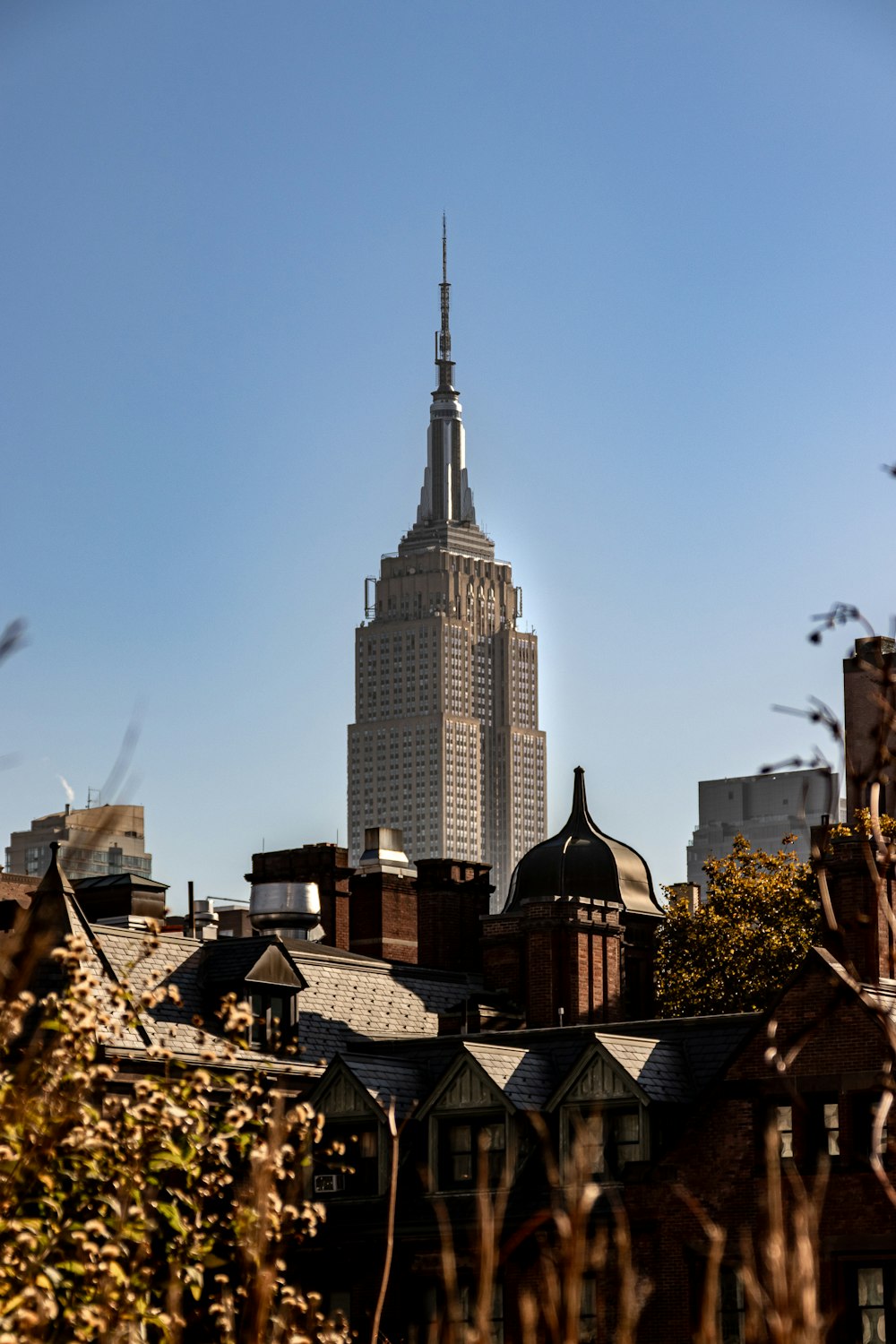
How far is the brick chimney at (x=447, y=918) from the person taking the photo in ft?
224

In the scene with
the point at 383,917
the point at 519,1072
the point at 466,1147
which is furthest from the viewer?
the point at 383,917

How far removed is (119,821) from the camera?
403 inches

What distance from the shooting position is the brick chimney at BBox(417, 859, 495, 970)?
6812cm

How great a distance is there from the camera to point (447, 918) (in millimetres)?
68500

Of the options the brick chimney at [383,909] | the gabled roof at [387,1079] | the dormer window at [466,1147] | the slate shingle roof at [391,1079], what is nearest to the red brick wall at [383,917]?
the brick chimney at [383,909]

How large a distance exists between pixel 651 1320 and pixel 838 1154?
463 centimetres

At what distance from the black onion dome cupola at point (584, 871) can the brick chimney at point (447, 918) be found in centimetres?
154

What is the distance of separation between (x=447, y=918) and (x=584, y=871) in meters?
4.77

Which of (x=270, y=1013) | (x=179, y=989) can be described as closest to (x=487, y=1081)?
(x=179, y=989)

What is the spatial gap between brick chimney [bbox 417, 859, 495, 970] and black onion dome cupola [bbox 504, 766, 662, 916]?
5.04 feet

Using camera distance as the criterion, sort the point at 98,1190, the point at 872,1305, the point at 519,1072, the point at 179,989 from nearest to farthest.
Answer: the point at 98,1190 → the point at 872,1305 → the point at 519,1072 → the point at 179,989

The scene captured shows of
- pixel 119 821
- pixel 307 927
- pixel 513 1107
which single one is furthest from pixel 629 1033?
pixel 119 821

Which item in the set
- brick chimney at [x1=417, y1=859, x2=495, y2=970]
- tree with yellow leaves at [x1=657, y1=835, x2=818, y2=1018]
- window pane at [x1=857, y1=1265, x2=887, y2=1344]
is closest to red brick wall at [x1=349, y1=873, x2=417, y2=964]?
brick chimney at [x1=417, y1=859, x2=495, y2=970]

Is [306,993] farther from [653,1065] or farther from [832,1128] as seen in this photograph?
[832,1128]
